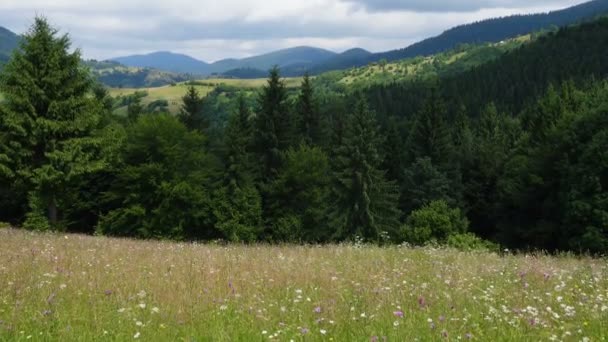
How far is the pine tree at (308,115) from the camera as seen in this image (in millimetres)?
59787

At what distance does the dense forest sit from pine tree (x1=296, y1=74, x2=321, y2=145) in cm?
16

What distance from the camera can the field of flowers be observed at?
5.57 m

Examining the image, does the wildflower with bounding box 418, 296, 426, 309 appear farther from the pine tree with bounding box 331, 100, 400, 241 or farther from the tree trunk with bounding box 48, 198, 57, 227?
the pine tree with bounding box 331, 100, 400, 241

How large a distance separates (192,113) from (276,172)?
1808 centimetres

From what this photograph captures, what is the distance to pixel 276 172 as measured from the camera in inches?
2032

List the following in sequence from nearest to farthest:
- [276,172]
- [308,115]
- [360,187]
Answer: [360,187] < [276,172] < [308,115]

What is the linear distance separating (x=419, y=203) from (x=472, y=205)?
8662 mm

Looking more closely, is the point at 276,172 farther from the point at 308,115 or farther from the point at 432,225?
the point at 432,225

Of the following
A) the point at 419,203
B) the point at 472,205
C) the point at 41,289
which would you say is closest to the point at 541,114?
the point at 472,205

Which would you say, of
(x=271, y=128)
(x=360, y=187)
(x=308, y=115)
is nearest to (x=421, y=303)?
(x=360, y=187)

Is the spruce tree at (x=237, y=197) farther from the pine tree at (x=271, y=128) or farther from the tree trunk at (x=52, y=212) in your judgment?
the tree trunk at (x=52, y=212)

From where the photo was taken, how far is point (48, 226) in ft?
101

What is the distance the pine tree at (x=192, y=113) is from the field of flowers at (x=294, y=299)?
177 feet

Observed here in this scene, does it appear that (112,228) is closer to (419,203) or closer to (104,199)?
(104,199)
